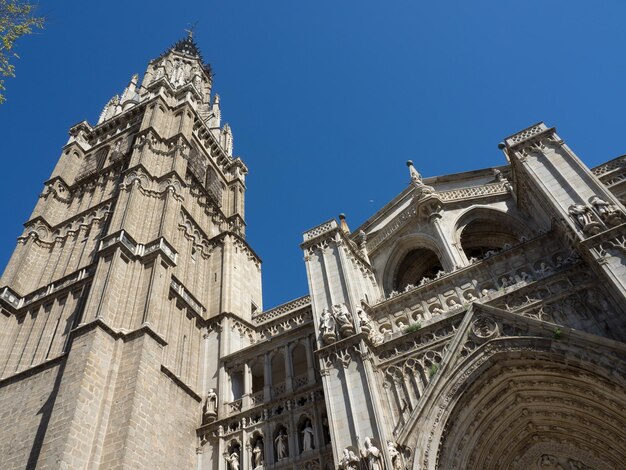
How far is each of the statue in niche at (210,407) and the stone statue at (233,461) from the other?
1749 millimetres

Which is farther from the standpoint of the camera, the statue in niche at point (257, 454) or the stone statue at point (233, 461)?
the stone statue at point (233, 461)

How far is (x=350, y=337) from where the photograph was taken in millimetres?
15258

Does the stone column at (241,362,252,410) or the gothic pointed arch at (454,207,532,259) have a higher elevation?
the gothic pointed arch at (454,207,532,259)

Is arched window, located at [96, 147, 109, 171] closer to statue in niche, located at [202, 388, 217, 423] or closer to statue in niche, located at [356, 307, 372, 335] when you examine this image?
statue in niche, located at [202, 388, 217, 423]

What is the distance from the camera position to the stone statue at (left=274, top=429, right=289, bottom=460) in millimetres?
15844

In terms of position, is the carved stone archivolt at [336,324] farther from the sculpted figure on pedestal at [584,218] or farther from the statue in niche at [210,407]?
the sculpted figure on pedestal at [584,218]

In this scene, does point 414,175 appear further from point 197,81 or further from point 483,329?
point 197,81

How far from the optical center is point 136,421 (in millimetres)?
15195

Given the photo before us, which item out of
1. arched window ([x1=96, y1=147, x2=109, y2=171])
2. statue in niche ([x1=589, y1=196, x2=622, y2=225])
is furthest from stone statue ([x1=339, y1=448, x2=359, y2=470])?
arched window ([x1=96, y1=147, x2=109, y2=171])

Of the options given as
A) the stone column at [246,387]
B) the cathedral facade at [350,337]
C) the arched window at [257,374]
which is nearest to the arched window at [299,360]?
the cathedral facade at [350,337]

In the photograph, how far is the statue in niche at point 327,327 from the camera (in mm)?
15602

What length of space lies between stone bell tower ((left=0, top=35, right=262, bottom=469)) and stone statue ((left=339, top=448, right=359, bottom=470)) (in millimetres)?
5732

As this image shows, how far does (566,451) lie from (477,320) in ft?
12.8

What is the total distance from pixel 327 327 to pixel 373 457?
173 inches
